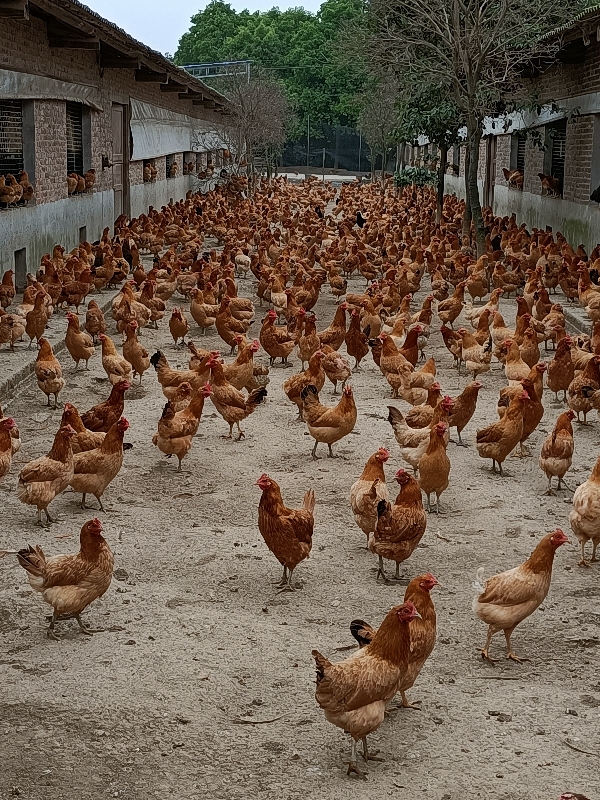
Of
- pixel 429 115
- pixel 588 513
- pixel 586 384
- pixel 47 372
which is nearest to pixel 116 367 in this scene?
pixel 47 372

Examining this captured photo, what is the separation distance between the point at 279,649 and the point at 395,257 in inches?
590

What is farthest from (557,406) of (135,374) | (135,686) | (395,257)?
(395,257)

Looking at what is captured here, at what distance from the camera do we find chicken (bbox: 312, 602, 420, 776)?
445 cm

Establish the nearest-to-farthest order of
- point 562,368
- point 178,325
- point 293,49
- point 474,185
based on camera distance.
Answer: point 562,368 < point 178,325 < point 474,185 < point 293,49

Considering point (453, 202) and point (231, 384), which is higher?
point (453, 202)

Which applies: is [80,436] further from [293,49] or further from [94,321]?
[293,49]

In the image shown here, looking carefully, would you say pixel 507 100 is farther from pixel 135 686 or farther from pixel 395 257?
pixel 135 686

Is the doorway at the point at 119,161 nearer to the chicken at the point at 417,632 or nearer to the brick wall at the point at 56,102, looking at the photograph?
the brick wall at the point at 56,102

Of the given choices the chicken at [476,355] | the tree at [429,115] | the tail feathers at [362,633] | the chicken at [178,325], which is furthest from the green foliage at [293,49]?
the tail feathers at [362,633]

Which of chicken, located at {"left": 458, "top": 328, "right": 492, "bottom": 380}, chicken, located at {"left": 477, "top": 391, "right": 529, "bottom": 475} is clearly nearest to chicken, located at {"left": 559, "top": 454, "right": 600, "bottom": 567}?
chicken, located at {"left": 477, "top": 391, "right": 529, "bottom": 475}

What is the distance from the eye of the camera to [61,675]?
5367mm

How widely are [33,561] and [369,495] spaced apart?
245 centimetres

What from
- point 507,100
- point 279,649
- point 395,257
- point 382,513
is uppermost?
point 507,100

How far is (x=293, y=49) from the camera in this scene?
7625 centimetres
